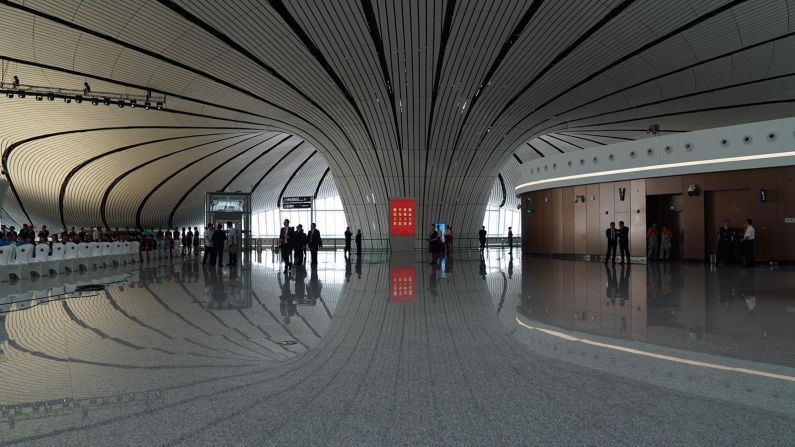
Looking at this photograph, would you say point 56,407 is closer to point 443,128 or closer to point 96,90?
point 96,90

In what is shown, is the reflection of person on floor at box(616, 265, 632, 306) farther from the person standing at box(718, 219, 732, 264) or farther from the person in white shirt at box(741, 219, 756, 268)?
the person standing at box(718, 219, 732, 264)

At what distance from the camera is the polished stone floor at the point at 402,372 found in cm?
290

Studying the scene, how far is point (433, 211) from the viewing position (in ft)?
99.4

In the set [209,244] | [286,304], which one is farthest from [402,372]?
[209,244]

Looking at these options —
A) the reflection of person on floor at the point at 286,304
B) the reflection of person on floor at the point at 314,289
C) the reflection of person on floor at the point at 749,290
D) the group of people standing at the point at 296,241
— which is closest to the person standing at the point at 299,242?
the group of people standing at the point at 296,241

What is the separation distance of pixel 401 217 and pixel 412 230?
95cm

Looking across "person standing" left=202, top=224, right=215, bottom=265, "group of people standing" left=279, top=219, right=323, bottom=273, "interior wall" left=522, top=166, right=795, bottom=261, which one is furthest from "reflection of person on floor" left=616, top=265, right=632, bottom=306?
"person standing" left=202, top=224, right=215, bottom=265

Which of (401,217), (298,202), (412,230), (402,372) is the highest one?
(298,202)

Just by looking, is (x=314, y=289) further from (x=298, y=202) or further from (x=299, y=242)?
(x=298, y=202)

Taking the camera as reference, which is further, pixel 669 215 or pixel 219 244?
pixel 669 215

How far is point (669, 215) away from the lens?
19.3 meters

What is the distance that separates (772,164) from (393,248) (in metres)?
17.8

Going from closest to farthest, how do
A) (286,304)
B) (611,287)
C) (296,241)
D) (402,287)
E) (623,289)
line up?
(286,304)
(623,289)
(611,287)
(402,287)
(296,241)

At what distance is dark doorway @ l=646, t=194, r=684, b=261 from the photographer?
62.0 feet
